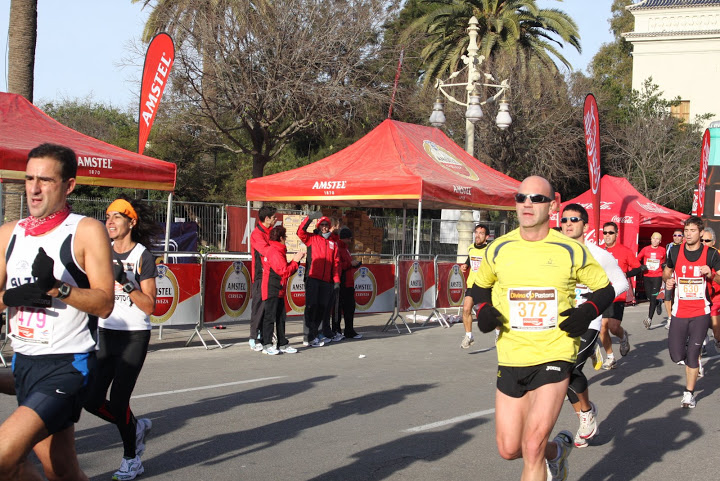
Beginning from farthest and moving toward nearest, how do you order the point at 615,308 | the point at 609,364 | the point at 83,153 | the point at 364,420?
the point at 83,153 < the point at 609,364 < the point at 615,308 < the point at 364,420

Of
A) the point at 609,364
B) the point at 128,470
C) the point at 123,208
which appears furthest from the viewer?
the point at 609,364

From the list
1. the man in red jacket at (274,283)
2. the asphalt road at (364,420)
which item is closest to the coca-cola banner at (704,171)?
the asphalt road at (364,420)

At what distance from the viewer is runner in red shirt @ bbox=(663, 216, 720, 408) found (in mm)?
8305

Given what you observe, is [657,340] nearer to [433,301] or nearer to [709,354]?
[709,354]

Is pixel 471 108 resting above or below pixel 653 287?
above

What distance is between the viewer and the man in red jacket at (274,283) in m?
10.9

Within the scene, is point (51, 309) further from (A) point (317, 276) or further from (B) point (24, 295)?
(A) point (317, 276)

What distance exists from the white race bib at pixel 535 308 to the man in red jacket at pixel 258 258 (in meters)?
6.84

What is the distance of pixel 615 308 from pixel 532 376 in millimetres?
6399

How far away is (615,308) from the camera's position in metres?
10.4

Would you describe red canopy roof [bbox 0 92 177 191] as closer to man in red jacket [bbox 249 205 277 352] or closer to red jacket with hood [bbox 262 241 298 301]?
man in red jacket [bbox 249 205 277 352]

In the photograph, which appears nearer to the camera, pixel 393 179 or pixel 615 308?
pixel 615 308

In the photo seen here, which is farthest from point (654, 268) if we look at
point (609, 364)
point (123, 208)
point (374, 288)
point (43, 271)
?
point (43, 271)

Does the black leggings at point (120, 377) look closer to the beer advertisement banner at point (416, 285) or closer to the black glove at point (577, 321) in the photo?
the black glove at point (577, 321)
